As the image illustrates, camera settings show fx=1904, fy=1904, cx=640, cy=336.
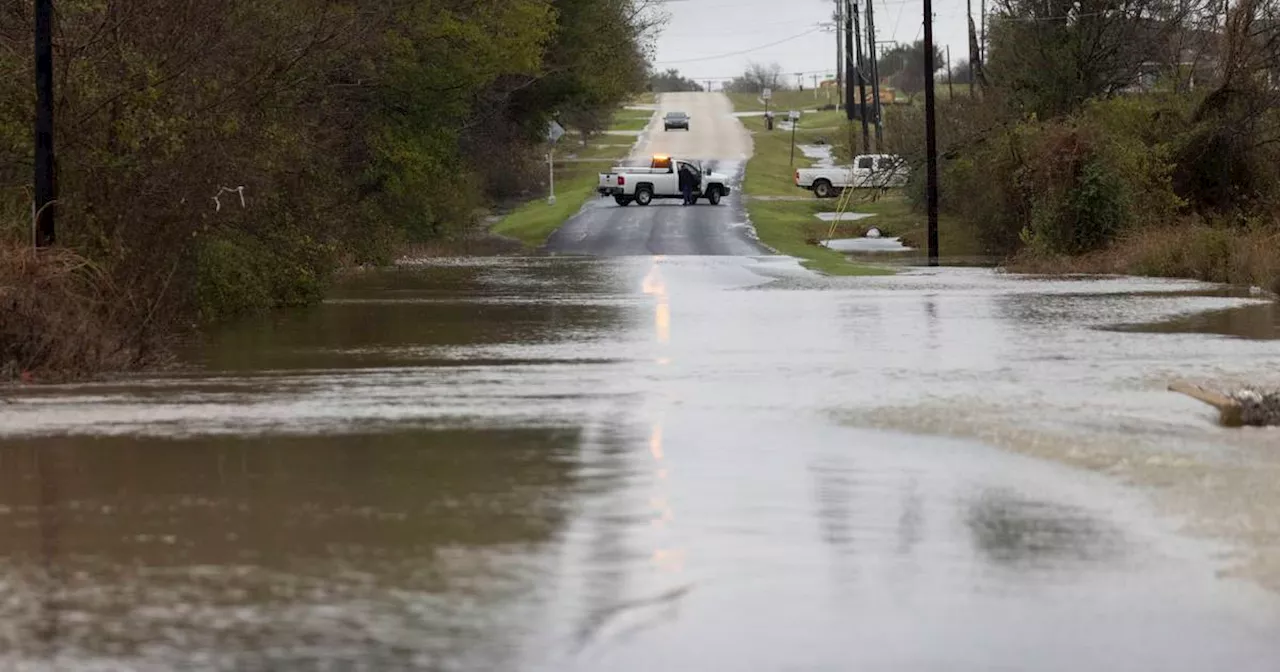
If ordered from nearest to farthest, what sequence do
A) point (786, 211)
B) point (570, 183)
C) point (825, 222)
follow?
point (825, 222), point (786, 211), point (570, 183)

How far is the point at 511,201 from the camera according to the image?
8312 centimetres

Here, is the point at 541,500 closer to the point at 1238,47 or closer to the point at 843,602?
the point at 843,602

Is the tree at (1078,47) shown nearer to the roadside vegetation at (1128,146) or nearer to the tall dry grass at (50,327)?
the roadside vegetation at (1128,146)

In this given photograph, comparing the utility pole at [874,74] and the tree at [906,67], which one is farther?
the tree at [906,67]

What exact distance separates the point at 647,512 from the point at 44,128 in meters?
14.0

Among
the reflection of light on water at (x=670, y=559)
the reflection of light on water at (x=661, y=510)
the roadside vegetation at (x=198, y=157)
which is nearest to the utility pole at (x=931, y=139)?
the roadside vegetation at (x=198, y=157)

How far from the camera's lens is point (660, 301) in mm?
33125

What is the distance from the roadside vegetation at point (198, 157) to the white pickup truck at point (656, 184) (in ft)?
94.9

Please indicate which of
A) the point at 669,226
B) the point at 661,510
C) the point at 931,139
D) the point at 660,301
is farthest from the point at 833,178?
the point at 661,510

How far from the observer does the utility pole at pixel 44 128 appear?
2283cm

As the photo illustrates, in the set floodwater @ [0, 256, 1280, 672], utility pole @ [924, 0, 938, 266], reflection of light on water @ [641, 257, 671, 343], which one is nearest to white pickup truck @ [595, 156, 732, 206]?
utility pole @ [924, 0, 938, 266]

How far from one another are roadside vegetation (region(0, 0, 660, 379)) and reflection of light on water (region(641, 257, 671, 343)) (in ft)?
19.2

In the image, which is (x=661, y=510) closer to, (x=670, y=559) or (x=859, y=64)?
(x=670, y=559)

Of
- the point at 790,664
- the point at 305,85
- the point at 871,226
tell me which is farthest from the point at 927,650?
the point at 871,226
